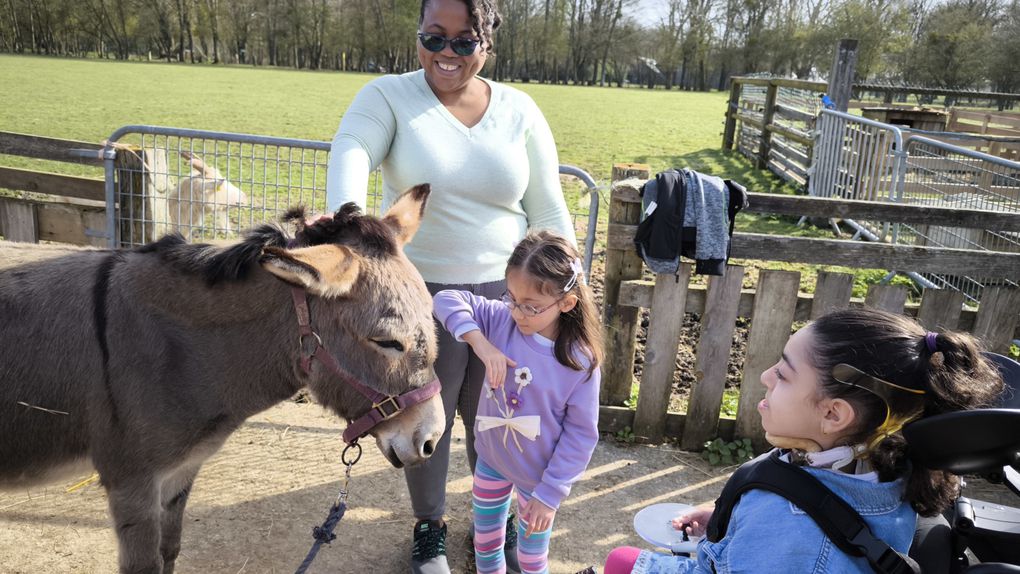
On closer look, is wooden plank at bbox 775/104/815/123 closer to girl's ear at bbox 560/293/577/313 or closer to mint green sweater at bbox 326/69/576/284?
mint green sweater at bbox 326/69/576/284

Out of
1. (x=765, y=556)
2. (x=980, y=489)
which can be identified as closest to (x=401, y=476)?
(x=765, y=556)

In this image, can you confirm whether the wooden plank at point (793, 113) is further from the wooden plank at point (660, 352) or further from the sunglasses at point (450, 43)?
the sunglasses at point (450, 43)

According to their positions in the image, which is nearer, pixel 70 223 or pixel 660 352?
pixel 660 352

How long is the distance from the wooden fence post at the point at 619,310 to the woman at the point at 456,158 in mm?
1368

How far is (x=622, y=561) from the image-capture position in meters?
1.75

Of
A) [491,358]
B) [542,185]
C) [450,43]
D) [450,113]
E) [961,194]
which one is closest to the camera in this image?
[491,358]

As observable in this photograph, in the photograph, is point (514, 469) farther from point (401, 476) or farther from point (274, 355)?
point (401, 476)

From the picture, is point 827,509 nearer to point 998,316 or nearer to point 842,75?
point 998,316

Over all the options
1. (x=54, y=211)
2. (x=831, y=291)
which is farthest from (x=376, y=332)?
(x=54, y=211)

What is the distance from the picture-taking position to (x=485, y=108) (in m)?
2.93

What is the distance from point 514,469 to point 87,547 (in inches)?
95.8

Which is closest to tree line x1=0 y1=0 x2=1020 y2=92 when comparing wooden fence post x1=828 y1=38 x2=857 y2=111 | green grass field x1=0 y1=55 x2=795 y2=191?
green grass field x1=0 y1=55 x2=795 y2=191

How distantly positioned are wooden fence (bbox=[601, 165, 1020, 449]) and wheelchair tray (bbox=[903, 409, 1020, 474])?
2782mm

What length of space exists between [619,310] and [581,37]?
95.0 metres
